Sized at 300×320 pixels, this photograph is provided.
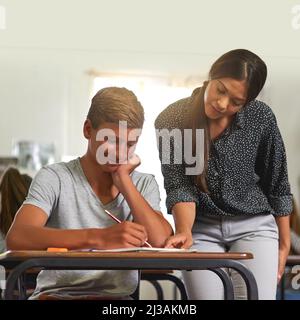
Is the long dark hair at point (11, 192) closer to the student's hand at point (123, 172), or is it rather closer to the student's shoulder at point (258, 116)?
the student's hand at point (123, 172)

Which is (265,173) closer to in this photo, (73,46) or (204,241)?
(204,241)

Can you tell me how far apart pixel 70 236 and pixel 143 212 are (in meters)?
0.19

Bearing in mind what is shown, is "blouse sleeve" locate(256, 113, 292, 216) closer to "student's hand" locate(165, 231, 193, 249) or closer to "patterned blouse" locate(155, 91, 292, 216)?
"patterned blouse" locate(155, 91, 292, 216)

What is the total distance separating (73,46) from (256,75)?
0.42 meters

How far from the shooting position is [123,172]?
143 cm

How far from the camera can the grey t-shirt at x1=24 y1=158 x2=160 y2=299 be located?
141 centimetres

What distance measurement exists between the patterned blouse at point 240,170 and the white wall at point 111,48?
83mm

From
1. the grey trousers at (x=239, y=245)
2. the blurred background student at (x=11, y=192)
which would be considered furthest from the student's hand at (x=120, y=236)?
the blurred background student at (x=11, y=192)

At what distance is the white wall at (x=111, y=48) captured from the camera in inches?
61.2

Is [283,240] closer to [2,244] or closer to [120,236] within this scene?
[120,236]

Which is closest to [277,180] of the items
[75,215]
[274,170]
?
[274,170]

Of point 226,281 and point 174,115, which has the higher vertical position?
point 174,115

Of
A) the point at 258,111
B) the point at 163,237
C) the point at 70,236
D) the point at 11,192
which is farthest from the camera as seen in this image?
the point at 11,192
